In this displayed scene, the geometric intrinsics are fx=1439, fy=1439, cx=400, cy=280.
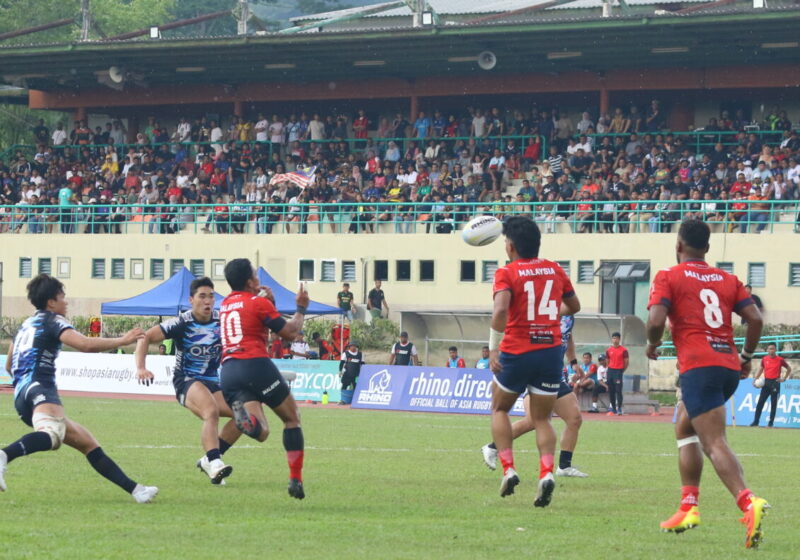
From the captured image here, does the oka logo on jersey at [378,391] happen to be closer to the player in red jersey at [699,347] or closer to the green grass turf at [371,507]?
the green grass turf at [371,507]

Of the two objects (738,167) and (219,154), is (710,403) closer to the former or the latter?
(738,167)

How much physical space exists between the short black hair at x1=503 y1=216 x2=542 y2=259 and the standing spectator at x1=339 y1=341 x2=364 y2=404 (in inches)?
814

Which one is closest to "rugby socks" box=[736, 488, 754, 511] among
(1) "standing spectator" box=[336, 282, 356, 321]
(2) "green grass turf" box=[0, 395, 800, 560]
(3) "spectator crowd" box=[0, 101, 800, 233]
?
(2) "green grass turf" box=[0, 395, 800, 560]

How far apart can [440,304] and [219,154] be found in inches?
454

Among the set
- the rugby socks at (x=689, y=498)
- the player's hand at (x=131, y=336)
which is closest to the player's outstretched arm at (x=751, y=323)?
the rugby socks at (x=689, y=498)

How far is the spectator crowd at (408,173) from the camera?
39.4 metres

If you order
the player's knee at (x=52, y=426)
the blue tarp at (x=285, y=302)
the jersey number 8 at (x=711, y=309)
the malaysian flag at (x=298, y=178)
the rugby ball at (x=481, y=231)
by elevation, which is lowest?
the blue tarp at (x=285, y=302)

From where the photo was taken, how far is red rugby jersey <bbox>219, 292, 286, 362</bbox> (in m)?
11.3

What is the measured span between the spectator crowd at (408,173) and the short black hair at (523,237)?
1006 inches

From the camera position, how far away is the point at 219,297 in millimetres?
37094

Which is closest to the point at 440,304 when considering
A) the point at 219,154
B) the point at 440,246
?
the point at 440,246

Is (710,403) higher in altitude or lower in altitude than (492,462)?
higher

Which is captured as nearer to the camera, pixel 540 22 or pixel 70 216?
pixel 540 22

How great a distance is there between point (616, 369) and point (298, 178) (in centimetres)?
1785
